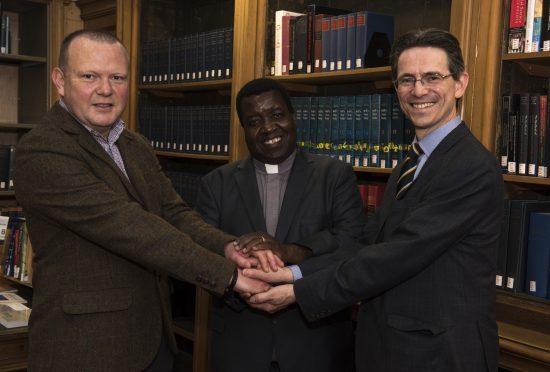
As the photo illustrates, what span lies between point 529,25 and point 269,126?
1.05 m

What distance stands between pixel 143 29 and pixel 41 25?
859 millimetres

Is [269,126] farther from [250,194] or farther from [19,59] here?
[19,59]

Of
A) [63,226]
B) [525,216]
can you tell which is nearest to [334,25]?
[525,216]

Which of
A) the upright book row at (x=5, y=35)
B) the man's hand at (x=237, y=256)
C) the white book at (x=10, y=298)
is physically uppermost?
the upright book row at (x=5, y=35)

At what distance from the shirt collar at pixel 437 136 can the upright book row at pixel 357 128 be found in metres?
0.87

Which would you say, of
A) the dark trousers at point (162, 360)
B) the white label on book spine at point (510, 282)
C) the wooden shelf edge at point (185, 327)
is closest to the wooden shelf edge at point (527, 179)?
the white label on book spine at point (510, 282)

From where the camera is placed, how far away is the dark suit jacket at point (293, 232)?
231cm

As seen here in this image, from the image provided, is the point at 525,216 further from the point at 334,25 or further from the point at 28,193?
the point at 28,193

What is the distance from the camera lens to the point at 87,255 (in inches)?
72.6

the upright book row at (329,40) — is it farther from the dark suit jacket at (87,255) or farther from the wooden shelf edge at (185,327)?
the wooden shelf edge at (185,327)

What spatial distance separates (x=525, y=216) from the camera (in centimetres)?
240

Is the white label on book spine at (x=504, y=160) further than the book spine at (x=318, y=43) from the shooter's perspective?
No

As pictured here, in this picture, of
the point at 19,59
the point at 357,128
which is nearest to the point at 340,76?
the point at 357,128

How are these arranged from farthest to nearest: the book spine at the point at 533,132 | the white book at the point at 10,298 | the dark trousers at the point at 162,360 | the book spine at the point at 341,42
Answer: the white book at the point at 10,298 → the book spine at the point at 341,42 → the book spine at the point at 533,132 → the dark trousers at the point at 162,360
